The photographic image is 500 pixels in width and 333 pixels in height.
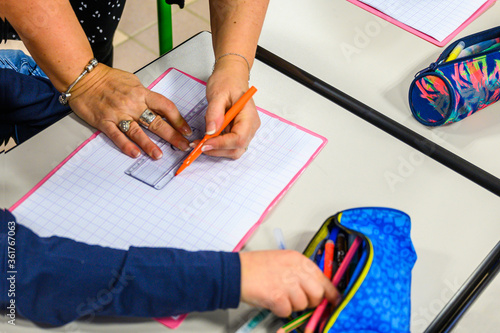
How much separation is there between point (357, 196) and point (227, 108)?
0.30 meters

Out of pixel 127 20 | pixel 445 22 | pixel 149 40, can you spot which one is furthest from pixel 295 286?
pixel 127 20

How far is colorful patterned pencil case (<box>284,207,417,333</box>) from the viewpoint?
0.61 metres

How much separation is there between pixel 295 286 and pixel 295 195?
0.21 m

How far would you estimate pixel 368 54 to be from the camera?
1078 millimetres

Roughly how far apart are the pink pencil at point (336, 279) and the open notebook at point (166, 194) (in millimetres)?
163

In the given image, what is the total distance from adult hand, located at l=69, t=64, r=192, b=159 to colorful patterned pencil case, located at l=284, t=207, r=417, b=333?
0.33 metres

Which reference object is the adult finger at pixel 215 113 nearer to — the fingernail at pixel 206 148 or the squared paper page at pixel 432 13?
the fingernail at pixel 206 148

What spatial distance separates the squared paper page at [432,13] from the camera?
1119 mm
